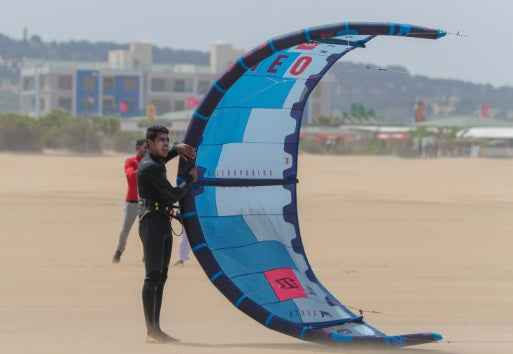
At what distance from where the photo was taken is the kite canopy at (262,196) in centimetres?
824

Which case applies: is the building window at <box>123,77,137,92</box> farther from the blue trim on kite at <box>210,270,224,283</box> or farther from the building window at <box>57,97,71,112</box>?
the blue trim on kite at <box>210,270,224,283</box>

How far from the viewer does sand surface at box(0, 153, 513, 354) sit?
8.59 metres

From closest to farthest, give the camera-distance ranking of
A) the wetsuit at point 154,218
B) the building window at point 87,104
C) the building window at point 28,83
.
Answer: the wetsuit at point 154,218 → the building window at point 87,104 → the building window at point 28,83

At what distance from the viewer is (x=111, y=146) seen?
188ft

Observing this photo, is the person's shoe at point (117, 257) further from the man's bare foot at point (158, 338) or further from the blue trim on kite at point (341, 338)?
the blue trim on kite at point (341, 338)

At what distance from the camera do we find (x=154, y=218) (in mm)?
8156

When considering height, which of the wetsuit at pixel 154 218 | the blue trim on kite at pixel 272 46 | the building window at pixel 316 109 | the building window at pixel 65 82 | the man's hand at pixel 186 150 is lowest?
the wetsuit at pixel 154 218

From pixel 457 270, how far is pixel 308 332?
5796 millimetres

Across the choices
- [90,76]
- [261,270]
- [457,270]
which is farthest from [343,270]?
[90,76]

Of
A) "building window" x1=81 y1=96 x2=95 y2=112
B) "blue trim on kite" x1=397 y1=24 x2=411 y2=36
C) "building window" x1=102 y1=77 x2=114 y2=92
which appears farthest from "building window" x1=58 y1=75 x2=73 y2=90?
"blue trim on kite" x1=397 y1=24 x2=411 y2=36

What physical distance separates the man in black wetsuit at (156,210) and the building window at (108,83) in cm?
10088

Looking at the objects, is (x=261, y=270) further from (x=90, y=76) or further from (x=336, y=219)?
(x=90, y=76)

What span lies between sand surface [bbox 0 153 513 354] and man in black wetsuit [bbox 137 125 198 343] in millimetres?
243

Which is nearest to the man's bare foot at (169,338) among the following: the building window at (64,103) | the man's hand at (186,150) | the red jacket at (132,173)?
the man's hand at (186,150)
